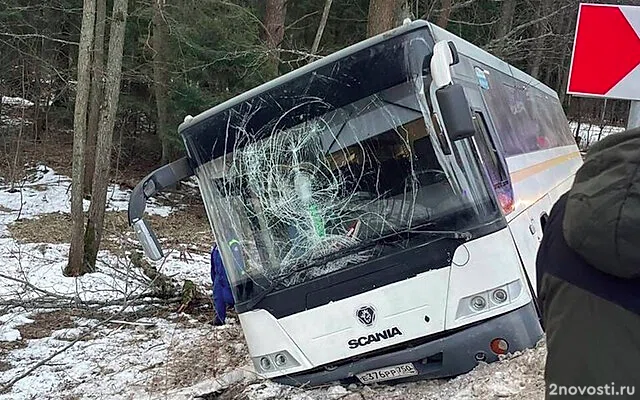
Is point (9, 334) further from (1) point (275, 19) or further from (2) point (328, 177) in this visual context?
(1) point (275, 19)

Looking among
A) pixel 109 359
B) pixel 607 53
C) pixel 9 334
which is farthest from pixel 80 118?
pixel 607 53

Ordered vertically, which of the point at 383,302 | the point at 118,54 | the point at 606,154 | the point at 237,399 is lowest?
the point at 237,399

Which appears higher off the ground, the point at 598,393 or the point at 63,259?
the point at 63,259

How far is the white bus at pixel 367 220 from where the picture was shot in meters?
4.68

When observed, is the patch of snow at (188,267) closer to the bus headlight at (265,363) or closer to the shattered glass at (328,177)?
the bus headlight at (265,363)

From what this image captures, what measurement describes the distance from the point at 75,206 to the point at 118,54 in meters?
3.00

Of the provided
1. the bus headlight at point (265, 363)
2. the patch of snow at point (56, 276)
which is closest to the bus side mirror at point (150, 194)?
the bus headlight at point (265, 363)

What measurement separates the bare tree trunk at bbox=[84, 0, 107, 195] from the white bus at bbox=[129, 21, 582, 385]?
28.5ft

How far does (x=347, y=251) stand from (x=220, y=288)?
10.6ft

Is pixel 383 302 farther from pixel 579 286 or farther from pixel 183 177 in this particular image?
pixel 579 286

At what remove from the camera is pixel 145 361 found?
7.10 metres

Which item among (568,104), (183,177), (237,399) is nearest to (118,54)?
(183,177)

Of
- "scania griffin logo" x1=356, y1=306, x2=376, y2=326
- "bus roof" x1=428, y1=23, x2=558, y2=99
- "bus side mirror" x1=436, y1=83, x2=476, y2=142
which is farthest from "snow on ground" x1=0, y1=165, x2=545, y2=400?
"bus roof" x1=428, y1=23, x2=558, y2=99

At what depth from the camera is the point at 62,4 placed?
20641mm
